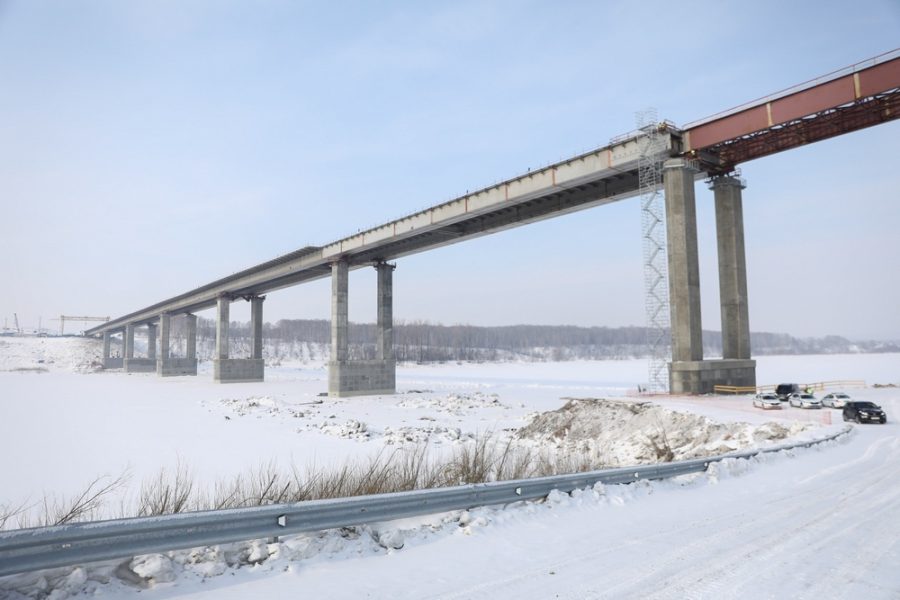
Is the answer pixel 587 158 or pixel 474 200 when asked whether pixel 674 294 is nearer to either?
pixel 587 158

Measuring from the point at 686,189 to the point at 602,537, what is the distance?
29.1m

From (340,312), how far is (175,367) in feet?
195

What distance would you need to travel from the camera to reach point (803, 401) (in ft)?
94.9

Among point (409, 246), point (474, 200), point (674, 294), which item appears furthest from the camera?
point (409, 246)

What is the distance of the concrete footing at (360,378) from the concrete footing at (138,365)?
284ft

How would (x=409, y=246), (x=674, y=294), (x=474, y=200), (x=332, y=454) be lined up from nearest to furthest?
(x=332, y=454) < (x=674, y=294) < (x=474, y=200) < (x=409, y=246)

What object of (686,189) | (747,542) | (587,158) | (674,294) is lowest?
(747,542)

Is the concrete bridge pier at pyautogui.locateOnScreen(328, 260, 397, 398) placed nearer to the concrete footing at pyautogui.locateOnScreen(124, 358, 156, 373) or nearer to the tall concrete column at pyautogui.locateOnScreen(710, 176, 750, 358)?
the tall concrete column at pyautogui.locateOnScreen(710, 176, 750, 358)

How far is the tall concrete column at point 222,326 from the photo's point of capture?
7644 centimetres

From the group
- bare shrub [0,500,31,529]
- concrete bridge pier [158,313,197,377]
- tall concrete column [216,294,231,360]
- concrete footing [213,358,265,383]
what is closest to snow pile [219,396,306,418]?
bare shrub [0,500,31,529]

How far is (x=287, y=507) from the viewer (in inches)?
231

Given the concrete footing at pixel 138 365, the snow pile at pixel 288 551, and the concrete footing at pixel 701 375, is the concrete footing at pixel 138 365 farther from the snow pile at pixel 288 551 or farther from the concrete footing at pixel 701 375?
the snow pile at pixel 288 551

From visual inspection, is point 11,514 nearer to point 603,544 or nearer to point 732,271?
point 603,544

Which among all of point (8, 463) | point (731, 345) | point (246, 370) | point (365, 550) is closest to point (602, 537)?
point (365, 550)
